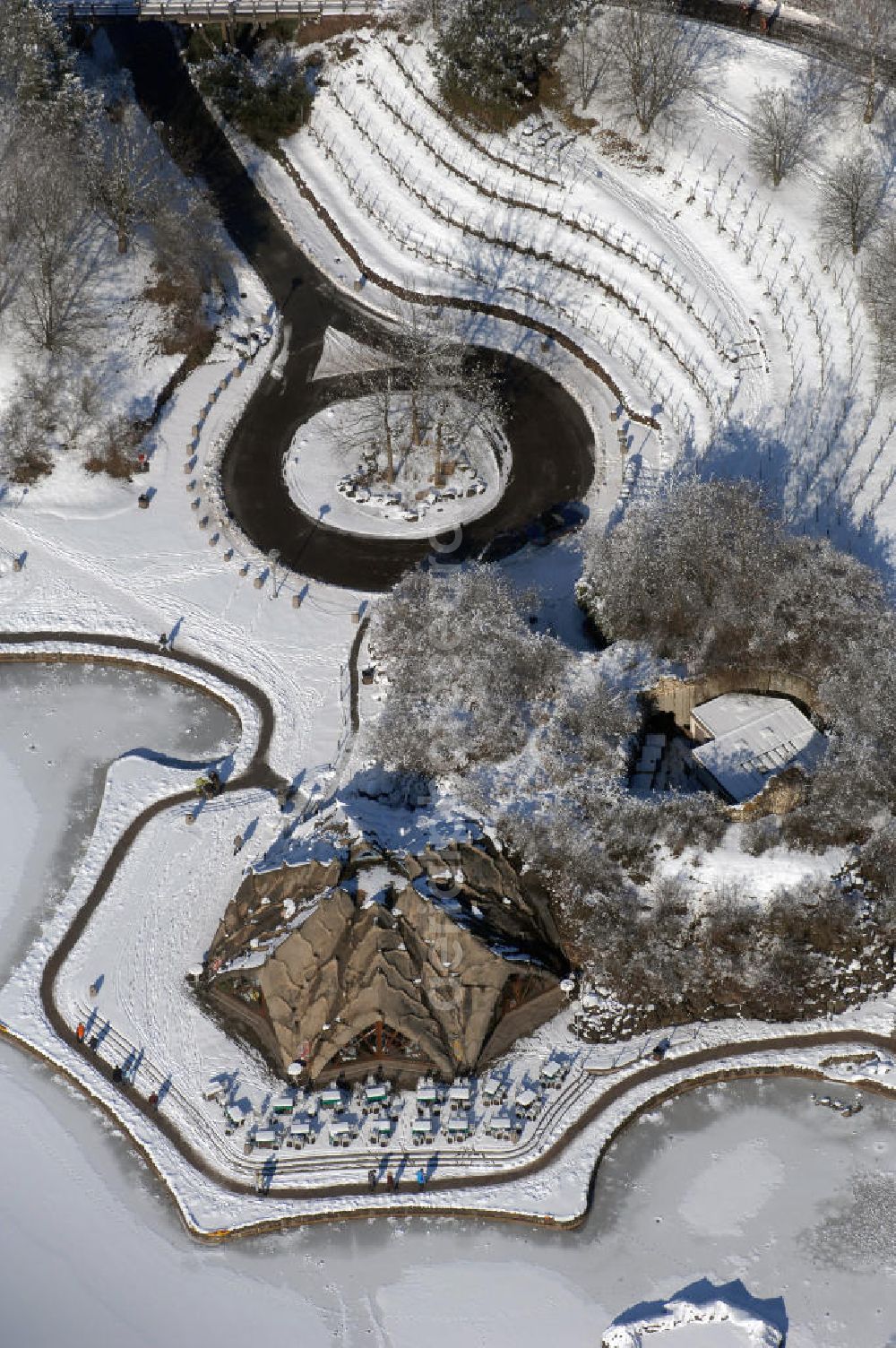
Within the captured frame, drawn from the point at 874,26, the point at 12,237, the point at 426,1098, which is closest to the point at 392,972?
the point at 426,1098

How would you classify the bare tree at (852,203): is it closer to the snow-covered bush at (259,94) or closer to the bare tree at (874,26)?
the bare tree at (874,26)

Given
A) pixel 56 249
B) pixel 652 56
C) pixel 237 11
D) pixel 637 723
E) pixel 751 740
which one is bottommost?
pixel 637 723

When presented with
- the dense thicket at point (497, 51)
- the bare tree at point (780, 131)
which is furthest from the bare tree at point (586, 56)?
the bare tree at point (780, 131)

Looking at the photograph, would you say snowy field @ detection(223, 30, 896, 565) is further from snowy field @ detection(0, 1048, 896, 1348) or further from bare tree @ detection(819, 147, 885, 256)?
snowy field @ detection(0, 1048, 896, 1348)

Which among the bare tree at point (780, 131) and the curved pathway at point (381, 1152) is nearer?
the curved pathway at point (381, 1152)

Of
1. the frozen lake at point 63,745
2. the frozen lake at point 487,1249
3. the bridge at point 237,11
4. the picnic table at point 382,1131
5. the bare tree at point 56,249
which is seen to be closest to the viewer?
the frozen lake at point 487,1249

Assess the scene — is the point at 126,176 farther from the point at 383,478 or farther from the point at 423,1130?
the point at 423,1130

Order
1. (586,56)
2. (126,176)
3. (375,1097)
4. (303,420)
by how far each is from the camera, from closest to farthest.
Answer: (375,1097)
(303,420)
(126,176)
(586,56)
